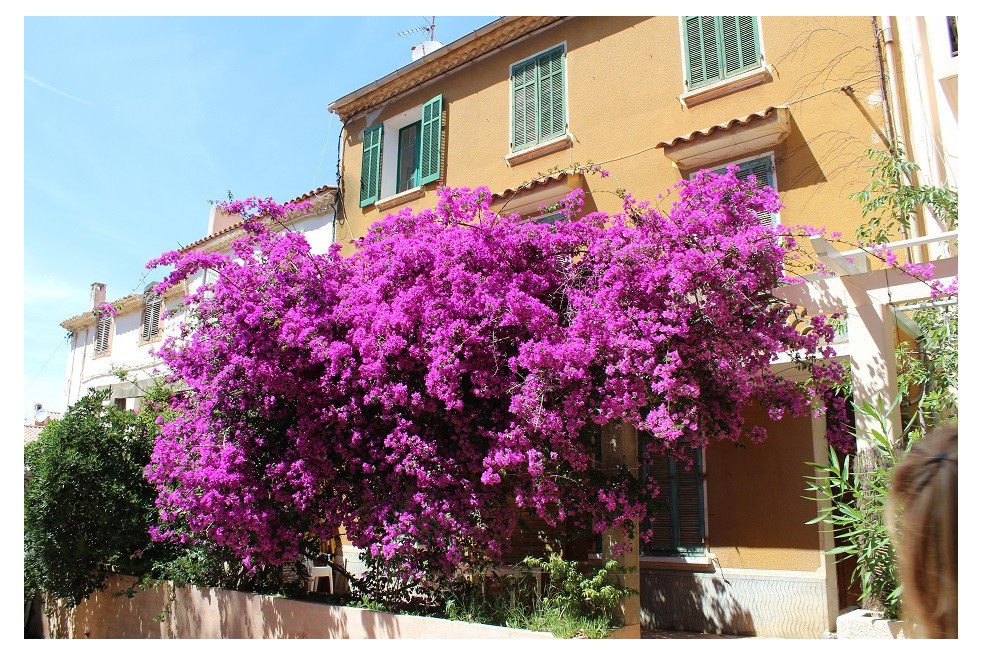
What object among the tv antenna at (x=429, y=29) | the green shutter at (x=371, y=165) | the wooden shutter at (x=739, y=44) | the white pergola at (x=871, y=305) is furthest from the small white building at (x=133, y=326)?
the white pergola at (x=871, y=305)

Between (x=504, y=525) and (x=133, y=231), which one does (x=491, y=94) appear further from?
(x=504, y=525)

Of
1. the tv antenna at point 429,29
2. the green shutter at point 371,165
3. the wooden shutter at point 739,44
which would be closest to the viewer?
the wooden shutter at point 739,44

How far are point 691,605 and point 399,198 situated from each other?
9.10 m

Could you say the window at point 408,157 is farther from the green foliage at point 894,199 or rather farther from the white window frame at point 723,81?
the green foliage at point 894,199

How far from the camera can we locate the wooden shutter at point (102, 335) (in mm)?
24547

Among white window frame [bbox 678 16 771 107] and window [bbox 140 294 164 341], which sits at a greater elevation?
white window frame [bbox 678 16 771 107]

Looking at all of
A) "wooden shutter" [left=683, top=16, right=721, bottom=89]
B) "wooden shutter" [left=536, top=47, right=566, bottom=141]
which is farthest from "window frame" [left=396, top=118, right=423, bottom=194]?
"wooden shutter" [left=683, top=16, right=721, bottom=89]

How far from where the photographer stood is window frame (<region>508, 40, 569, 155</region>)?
42.1 ft

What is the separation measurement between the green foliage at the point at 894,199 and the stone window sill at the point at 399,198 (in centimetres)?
800

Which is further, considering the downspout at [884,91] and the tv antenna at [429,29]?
the tv antenna at [429,29]

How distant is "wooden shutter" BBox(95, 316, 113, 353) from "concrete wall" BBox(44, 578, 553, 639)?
13402 millimetres

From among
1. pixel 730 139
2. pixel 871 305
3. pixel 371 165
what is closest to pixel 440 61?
pixel 371 165

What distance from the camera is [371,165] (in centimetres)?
1556

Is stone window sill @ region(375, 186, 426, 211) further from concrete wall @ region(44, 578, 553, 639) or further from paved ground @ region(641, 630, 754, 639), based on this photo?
paved ground @ region(641, 630, 754, 639)
